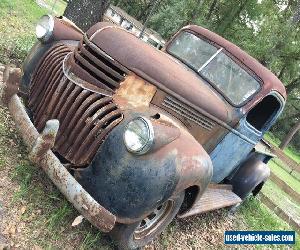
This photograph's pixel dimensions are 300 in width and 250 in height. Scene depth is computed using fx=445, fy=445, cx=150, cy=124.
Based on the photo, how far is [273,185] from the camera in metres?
13.0

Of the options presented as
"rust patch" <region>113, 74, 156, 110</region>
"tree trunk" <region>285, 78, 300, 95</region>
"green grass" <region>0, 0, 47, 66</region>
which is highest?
"rust patch" <region>113, 74, 156, 110</region>

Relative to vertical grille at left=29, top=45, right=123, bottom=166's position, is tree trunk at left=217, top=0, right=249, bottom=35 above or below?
above

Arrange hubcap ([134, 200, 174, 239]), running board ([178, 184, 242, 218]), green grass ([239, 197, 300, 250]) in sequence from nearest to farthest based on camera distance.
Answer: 1. hubcap ([134, 200, 174, 239])
2. running board ([178, 184, 242, 218])
3. green grass ([239, 197, 300, 250])

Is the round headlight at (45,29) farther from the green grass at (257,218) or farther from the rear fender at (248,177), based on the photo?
the green grass at (257,218)

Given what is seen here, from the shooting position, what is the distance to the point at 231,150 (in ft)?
17.7

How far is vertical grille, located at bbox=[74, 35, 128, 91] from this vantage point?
399 cm

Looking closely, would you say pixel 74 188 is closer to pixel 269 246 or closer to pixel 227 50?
pixel 227 50

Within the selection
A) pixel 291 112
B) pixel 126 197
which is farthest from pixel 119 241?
pixel 291 112

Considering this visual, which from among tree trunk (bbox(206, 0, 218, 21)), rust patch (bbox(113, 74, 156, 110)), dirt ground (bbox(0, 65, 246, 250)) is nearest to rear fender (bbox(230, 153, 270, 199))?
dirt ground (bbox(0, 65, 246, 250))

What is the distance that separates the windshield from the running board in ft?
3.78

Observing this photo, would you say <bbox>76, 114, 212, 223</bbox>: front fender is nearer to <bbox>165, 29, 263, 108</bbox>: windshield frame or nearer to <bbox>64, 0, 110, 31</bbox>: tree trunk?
<bbox>165, 29, 263, 108</bbox>: windshield frame

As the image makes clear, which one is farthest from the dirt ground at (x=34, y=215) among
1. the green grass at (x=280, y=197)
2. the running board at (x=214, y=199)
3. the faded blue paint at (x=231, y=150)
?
the green grass at (x=280, y=197)

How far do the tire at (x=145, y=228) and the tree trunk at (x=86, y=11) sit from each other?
484 cm

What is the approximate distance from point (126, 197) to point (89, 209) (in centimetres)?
31
